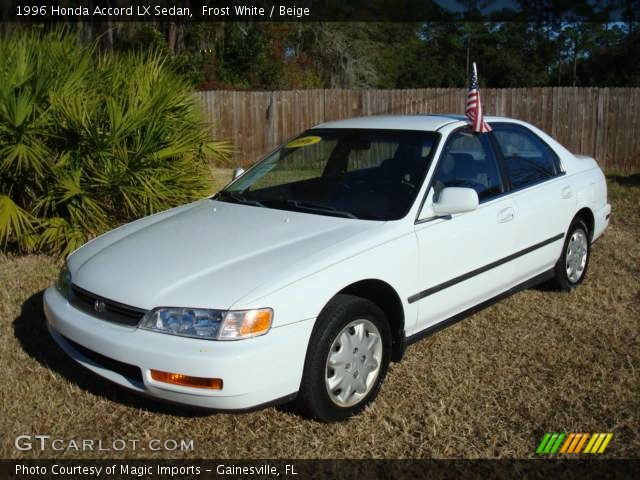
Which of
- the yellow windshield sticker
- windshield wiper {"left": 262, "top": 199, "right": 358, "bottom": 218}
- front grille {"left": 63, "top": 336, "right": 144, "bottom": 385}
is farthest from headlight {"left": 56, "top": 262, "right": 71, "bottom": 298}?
the yellow windshield sticker

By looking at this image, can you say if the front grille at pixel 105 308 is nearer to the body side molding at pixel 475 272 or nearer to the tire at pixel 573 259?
the body side molding at pixel 475 272

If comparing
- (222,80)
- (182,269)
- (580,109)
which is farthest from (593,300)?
(222,80)

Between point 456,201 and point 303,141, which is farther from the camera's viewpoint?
point 303,141

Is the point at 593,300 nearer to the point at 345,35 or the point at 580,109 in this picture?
the point at 580,109

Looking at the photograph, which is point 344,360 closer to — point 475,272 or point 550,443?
point 550,443

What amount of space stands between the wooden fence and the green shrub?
24.7ft

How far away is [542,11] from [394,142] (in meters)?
46.4

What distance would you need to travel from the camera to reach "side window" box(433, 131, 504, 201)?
14.0 feet

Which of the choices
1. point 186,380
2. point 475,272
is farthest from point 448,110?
point 186,380

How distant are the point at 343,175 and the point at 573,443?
2183 mm

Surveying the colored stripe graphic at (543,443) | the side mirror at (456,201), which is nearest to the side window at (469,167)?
the side mirror at (456,201)

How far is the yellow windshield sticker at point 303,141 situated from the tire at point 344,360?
1.73 m

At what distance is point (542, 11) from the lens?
4562cm

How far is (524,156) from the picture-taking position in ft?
16.6
